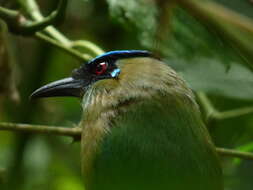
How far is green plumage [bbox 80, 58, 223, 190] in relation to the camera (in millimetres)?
2365

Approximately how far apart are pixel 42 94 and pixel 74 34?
5.59 ft

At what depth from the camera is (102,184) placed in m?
2.45

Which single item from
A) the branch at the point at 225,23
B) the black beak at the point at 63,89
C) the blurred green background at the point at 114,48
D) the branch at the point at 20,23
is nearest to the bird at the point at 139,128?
the black beak at the point at 63,89

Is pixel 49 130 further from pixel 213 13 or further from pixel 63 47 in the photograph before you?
pixel 213 13

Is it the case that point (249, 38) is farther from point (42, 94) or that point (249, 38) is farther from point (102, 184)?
point (42, 94)

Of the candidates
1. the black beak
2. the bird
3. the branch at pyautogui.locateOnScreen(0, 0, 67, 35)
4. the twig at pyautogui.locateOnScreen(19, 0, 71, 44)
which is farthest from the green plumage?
the branch at pyautogui.locateOnScreen(0, 0, 67, 35)

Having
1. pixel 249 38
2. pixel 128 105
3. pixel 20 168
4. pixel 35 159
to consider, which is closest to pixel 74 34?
pixel 35 159

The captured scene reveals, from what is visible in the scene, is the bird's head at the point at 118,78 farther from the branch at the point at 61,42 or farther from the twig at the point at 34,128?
the twig at the point at 34,128

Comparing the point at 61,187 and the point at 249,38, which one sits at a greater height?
the point at 249,38

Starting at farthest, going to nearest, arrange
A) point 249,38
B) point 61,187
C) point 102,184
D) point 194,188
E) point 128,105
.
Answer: point 61,187
point 128,105
point 102,184
point 194,188
point 249,38

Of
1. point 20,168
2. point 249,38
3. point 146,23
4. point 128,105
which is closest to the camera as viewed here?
point 249,38

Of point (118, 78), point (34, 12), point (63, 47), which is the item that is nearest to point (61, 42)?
point (63, 47)

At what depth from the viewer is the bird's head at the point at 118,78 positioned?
3.02 metres

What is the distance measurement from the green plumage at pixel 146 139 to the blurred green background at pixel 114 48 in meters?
0.15
